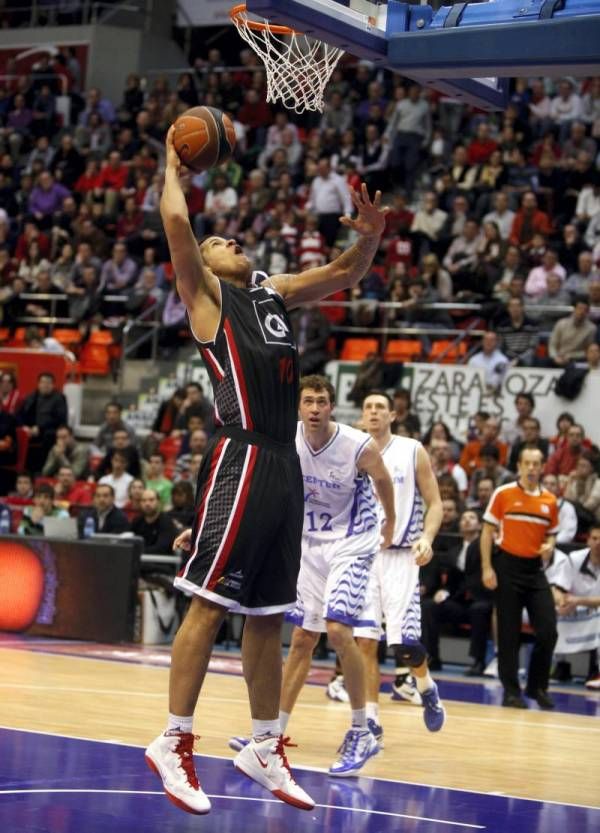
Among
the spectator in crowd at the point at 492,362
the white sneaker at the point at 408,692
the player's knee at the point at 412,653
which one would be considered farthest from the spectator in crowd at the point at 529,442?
the player's knee at the point at 412,653

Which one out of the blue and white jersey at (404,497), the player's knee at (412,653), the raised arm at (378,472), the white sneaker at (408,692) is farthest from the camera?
the white sneaker at (408,692)

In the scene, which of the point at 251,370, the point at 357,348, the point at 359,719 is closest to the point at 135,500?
the point at 357,348

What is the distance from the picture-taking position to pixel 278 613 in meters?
5.88

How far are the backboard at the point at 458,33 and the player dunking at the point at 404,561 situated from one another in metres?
2.94

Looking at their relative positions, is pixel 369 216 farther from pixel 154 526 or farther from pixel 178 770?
pixel 154 526

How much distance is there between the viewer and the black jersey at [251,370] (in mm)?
5855

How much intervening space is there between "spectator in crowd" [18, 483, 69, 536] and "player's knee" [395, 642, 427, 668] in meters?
7.01

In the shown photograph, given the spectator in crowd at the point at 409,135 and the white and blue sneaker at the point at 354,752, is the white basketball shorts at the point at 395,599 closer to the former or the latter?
the white and blue sneaker at the point at 354,752

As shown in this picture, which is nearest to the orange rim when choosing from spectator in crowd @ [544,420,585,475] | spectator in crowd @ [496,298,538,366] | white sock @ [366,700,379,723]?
white sock @ [366,700,379,723]

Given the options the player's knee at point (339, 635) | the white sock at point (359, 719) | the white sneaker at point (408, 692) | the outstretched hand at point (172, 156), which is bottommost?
the white sneaker at point (408, 692)

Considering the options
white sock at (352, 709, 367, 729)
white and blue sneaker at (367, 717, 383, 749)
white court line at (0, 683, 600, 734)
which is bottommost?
white court line at (0, 683, 600, 734)

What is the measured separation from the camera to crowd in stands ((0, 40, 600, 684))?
15320 mm

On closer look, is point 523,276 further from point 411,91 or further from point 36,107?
point 36,107

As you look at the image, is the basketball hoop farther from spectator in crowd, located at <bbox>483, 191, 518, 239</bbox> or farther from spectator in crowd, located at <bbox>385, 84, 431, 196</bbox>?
spectator in crowd, located at <bbox>385, 84, 431, 196</bbox>
